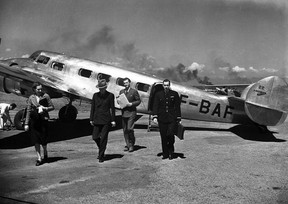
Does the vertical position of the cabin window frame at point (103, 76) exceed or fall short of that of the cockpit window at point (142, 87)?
it exceeds it

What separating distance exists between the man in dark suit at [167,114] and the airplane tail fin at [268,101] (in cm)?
378

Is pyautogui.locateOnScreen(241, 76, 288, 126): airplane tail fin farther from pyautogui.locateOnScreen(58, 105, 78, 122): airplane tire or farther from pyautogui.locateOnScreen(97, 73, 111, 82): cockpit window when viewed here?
pyautogui.locateOnScreen(58, 105, 78, 122): airplane tire

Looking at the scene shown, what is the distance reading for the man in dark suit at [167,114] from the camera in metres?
7.72

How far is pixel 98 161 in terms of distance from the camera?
7.64 m

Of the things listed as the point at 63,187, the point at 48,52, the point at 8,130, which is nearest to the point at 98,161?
the point at 63,187

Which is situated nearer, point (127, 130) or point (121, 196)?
point (121, 196)

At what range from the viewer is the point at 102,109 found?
7586 mm

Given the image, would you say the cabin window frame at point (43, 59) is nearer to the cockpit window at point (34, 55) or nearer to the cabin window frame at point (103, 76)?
the cockpit window at point (34, 55)

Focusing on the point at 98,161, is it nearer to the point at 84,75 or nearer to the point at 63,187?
the point at 63,187

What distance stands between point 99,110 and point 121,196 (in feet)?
9.82

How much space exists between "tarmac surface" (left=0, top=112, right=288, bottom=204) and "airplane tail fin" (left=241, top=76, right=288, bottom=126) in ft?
2.81

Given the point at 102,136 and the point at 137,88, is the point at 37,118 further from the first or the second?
the point at 137,88

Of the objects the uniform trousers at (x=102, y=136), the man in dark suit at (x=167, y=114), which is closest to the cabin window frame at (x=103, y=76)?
the man in dark suit at (x=167, y=114)

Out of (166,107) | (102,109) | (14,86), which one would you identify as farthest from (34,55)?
(166,107)
